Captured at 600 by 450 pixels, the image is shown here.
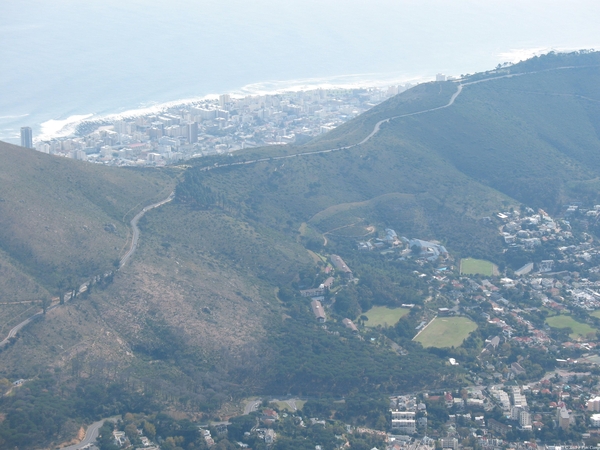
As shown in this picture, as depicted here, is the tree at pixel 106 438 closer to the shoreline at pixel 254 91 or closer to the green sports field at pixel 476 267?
the green sports field at pixel 476 267

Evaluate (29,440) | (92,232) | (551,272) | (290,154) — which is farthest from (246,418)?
(290,154)

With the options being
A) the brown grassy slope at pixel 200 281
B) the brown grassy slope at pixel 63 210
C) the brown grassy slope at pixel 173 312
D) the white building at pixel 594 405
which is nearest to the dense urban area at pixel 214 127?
the brown grassy slope at pixel 63 210

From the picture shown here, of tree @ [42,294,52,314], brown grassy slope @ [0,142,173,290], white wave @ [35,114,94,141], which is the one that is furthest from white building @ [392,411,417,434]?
white wave @ [35,114,94,141]

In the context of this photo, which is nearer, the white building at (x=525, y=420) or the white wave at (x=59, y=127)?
the white building at (x=525, y=420)

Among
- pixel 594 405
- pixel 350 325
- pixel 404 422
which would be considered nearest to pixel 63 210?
pixel 350 325

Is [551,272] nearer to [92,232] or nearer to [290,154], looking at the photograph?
[290,154]
